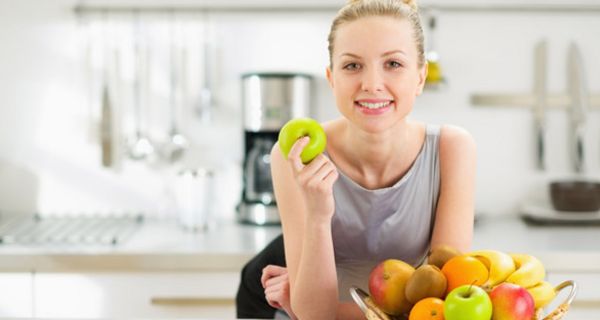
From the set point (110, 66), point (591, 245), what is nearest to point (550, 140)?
point (591, 245)

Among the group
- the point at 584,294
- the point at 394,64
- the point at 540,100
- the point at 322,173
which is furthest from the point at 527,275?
the point at 540,100

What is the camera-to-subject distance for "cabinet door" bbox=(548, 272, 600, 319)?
2023 millimetres

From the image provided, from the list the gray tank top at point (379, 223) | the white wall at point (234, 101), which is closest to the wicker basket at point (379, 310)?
the gray tank top at point (379, 223)

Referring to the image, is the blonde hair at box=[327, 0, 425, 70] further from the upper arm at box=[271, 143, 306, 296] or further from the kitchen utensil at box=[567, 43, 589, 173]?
the kitchen utensil at box=[567, 43, 589, 173]

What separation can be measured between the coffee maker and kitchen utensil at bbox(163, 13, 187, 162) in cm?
26

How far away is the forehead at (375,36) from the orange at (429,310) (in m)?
0.46

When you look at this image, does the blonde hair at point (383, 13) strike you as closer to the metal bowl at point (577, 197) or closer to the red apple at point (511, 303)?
the red apple at point (511, 303)

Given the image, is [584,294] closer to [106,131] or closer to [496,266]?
[496,266]

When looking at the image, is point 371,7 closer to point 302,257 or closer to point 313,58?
point 302,257

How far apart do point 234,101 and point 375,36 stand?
1.44 metres

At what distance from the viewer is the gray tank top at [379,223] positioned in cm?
138

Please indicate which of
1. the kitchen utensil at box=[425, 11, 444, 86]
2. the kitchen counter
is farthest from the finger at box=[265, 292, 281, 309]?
the kitchen utensil at box=[425, 11, 444, 86]

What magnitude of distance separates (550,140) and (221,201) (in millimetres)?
1189

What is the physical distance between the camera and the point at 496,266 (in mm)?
934
